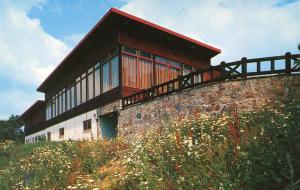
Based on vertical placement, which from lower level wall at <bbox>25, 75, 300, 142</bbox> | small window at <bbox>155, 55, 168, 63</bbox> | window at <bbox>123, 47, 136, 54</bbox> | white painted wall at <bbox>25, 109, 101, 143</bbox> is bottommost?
white painted wall at <bbox>25, 109, 101, 143</bbox>

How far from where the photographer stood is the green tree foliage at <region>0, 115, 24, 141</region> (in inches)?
2250

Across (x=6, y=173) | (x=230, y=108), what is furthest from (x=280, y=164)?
(x=6, y=173)

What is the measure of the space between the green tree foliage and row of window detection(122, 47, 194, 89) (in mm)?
44527

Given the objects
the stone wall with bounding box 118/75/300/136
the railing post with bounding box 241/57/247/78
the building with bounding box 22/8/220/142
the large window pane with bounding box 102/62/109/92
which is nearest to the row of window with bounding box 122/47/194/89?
the building with bounding box 22/8/220/142

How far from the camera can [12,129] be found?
58531mm

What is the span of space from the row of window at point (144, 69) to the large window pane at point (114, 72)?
554 millimetres

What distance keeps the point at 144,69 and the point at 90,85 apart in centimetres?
561

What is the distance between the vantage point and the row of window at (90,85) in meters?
19.5

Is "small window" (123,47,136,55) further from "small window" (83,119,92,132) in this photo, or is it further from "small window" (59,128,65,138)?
"small window" (59,128,65,138)

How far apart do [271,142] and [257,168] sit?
25.9 inches

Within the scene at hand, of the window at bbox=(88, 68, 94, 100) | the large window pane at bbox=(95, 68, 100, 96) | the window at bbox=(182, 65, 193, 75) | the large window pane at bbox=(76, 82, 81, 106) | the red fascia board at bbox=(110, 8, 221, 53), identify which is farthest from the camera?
the large window pane at bbox=(76, 82, 81, 106)

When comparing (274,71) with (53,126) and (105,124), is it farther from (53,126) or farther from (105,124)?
(53,126)

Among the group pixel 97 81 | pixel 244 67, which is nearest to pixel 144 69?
pixel 97 81

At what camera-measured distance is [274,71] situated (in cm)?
1118
